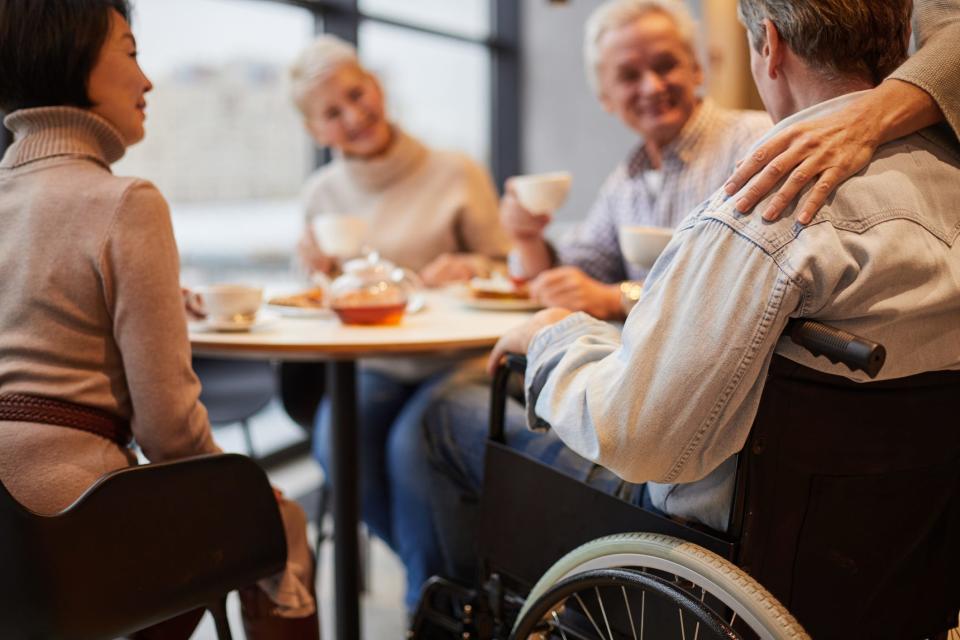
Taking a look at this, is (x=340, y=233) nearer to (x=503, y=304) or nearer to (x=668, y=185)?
(x=503, y=304)

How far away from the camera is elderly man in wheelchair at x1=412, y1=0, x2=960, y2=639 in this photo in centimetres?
88

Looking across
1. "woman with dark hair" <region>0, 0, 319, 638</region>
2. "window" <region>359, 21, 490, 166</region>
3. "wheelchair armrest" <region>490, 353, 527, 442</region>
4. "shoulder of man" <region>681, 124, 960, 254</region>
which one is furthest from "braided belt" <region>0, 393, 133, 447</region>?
"window" <region>359, 21, 490, 166</region>

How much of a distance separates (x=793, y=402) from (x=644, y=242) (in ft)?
2.27

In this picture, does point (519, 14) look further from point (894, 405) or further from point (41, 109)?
point (894, 405)

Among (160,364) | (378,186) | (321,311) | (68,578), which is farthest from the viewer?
(378,186)

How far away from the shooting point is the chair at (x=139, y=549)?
1.02 m

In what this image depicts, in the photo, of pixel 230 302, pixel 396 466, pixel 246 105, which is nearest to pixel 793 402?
pixel 230 302

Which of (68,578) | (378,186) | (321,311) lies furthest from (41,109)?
(378,186)

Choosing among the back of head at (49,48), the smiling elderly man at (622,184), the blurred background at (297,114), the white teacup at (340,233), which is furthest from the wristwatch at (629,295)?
the blurred background at (297,114)

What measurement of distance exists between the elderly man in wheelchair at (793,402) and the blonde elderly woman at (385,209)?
1113mm

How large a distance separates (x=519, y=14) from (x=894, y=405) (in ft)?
13.7

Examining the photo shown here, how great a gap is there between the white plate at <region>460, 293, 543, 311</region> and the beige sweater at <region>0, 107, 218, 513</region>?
0.79 metres

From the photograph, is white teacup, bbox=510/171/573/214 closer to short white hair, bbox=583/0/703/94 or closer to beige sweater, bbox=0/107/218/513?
short white hair, bbox=583/0/703/94

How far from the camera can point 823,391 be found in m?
0.90
